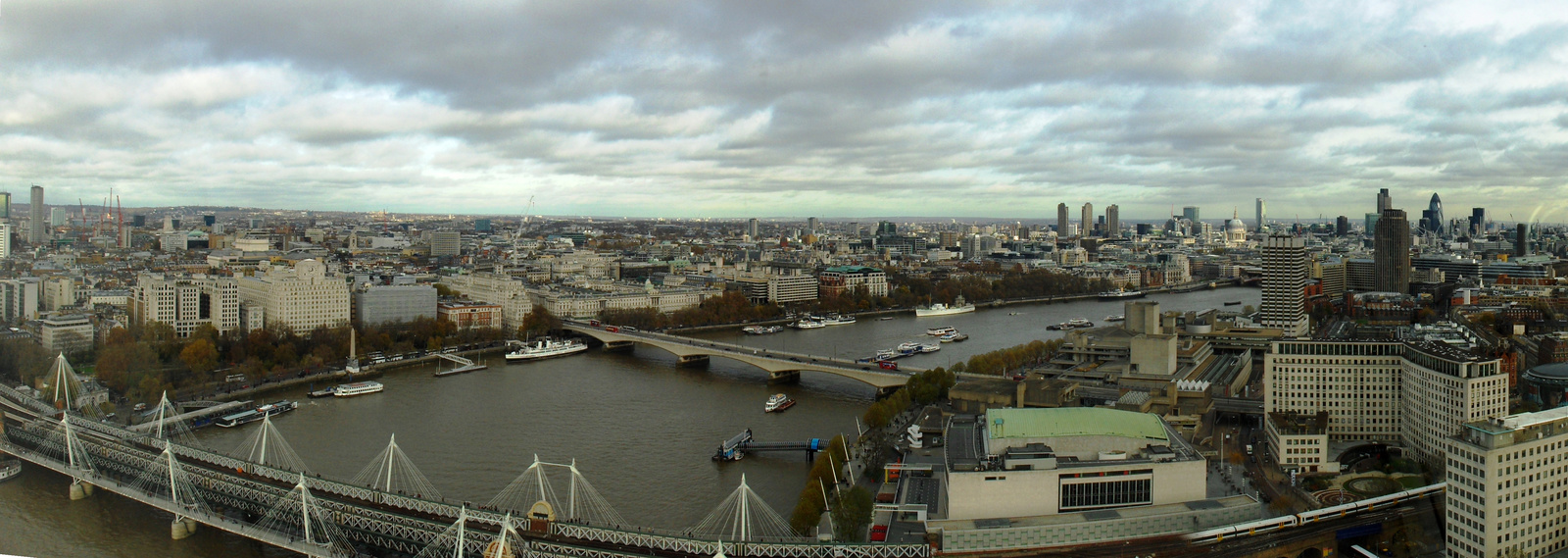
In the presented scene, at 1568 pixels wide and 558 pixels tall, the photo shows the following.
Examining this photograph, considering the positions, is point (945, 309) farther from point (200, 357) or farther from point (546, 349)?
point (200, 357)

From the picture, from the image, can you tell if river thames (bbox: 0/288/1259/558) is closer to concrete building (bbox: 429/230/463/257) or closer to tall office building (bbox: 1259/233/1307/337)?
tall office building (bbox: 1259/233/1307/337)

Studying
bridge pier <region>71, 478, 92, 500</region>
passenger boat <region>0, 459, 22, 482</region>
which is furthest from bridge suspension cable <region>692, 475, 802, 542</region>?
passenger boat <region>0, 459, 22, 482</region>

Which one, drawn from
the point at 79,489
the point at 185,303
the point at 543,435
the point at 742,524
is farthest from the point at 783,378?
the point at 185,303

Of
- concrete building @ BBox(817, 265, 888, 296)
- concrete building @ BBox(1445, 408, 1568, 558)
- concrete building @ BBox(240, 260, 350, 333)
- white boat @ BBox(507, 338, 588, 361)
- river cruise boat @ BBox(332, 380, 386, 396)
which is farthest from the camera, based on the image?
concrete building @ BBox(817, 265, 888, 296)

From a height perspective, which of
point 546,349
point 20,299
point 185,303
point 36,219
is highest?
point 36,219

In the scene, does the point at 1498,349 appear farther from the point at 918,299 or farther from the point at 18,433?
the point at 918,299

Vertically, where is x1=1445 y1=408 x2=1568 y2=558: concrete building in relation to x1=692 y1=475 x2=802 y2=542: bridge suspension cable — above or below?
above

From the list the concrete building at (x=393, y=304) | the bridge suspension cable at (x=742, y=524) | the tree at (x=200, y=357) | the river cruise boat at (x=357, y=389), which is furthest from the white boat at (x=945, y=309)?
the bridge suspension cable at (x=742, y=524)
